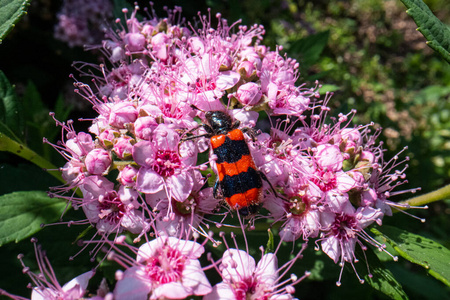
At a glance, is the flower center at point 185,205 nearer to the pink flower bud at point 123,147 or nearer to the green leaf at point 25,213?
the pink flower bud at point 123,147

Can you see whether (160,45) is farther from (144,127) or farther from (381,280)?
(381,280)

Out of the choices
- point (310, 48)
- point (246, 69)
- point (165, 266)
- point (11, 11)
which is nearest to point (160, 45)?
point (246, 69)

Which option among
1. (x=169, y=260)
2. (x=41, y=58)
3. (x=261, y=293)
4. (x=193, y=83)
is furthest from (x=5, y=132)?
(x=41, y=58)

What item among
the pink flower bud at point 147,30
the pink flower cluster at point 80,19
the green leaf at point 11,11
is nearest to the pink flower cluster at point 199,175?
the pink flower bud at point 147,30

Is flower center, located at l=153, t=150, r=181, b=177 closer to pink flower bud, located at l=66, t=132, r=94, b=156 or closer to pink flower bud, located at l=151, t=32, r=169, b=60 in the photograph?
pink flower bud, located at l=66, t=132, r=94, b=156

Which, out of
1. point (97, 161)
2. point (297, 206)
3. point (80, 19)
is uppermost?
point (80, 19)
